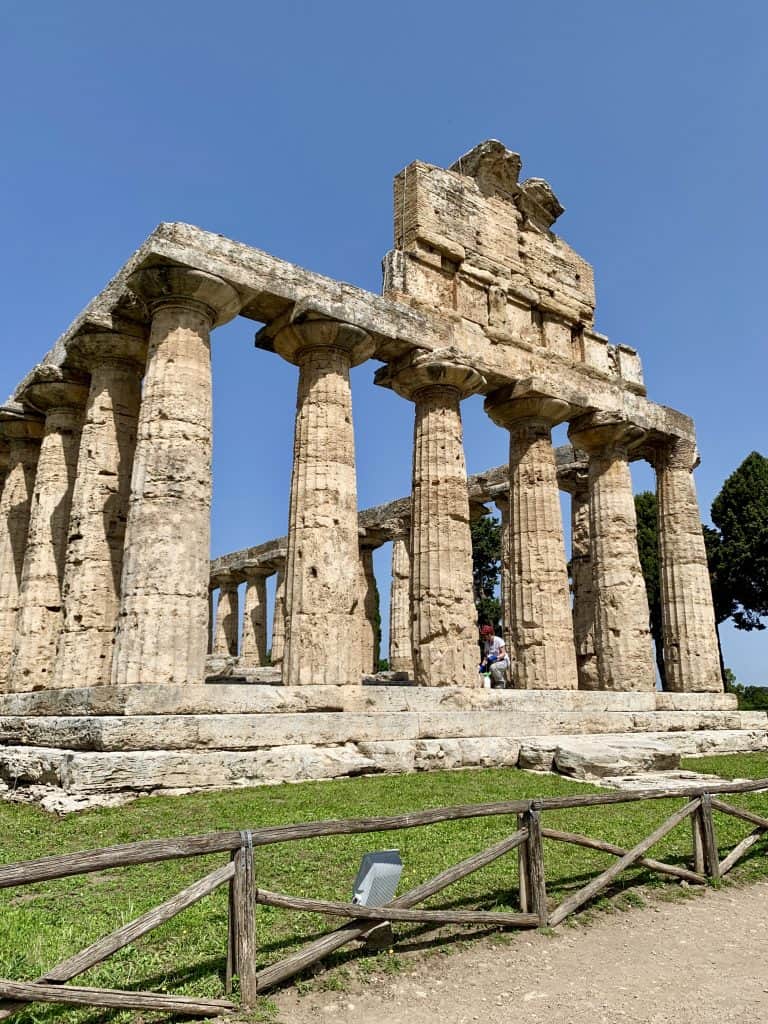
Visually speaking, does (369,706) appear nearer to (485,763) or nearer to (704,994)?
(485,763)

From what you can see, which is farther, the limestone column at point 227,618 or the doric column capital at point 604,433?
the limestone column at point 227,618

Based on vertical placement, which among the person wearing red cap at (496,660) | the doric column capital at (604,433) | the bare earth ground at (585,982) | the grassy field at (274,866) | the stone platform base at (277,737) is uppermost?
the doric column capital at (604,433)

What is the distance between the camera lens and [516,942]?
5996 mm

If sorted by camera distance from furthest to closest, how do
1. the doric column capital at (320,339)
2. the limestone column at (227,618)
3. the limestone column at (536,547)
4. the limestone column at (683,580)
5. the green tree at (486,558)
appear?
the green tree at (486,558), the limestone column at (227,618), the limestone column at (683,580), the limestone column at (536,547), the doric column capital at (320,339)

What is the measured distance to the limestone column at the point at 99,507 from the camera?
14367 mm

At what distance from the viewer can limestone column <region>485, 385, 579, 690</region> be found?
17.3 m

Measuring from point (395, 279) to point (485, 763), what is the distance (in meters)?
10.3

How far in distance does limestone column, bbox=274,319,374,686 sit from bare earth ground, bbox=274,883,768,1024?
25.2 feet

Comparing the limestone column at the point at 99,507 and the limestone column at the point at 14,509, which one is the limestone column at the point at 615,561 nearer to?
the limestone column at the point at 99,507

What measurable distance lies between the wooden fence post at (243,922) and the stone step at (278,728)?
6.37 m

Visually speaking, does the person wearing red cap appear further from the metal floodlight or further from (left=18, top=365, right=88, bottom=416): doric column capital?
the metal floodlight

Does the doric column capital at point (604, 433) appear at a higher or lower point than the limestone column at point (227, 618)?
higher

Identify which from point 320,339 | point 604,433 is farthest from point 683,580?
point 320,339

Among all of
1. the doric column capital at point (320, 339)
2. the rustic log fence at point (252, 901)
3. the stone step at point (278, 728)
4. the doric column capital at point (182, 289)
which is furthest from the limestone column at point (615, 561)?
the rustic log fence at point (252, 901)
